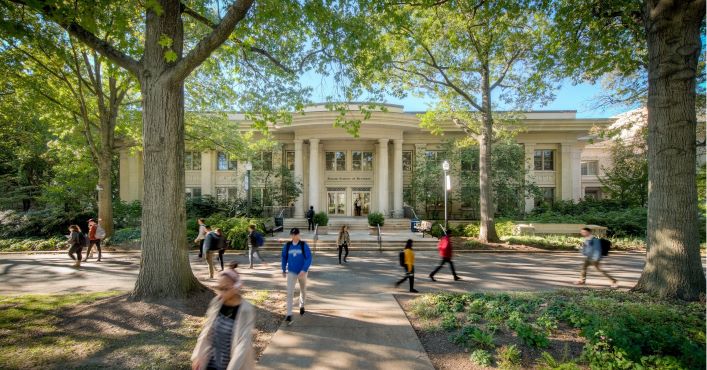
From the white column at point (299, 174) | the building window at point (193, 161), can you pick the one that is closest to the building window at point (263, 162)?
the white column at point (299, 174)

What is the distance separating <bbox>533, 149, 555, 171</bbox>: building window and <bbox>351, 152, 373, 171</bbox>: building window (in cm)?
1449

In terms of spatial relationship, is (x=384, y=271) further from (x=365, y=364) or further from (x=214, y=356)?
(x=214, y=356)

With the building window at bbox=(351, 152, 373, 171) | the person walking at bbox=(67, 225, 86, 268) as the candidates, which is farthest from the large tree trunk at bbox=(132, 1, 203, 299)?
the building window at bbox=(351, 152, 373, 171)

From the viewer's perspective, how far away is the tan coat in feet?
8.97

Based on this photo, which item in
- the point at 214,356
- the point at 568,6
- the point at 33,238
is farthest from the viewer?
the point at 33,238

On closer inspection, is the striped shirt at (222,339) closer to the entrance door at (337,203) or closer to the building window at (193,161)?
the entrance door at (337,203)

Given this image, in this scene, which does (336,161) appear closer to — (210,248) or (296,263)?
(210,248)

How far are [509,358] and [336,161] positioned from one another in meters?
26.0

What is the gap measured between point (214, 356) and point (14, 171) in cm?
3375

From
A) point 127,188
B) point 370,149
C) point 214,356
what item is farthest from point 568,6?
point 127,188

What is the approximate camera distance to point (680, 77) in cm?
643

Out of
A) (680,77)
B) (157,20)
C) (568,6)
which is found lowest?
(680,77)

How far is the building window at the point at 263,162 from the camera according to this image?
23.9 m

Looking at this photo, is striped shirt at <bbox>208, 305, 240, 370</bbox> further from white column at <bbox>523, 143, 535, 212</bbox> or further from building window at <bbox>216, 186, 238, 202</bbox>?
white column at <bbox>523, 143, 535, 212</bbox>
